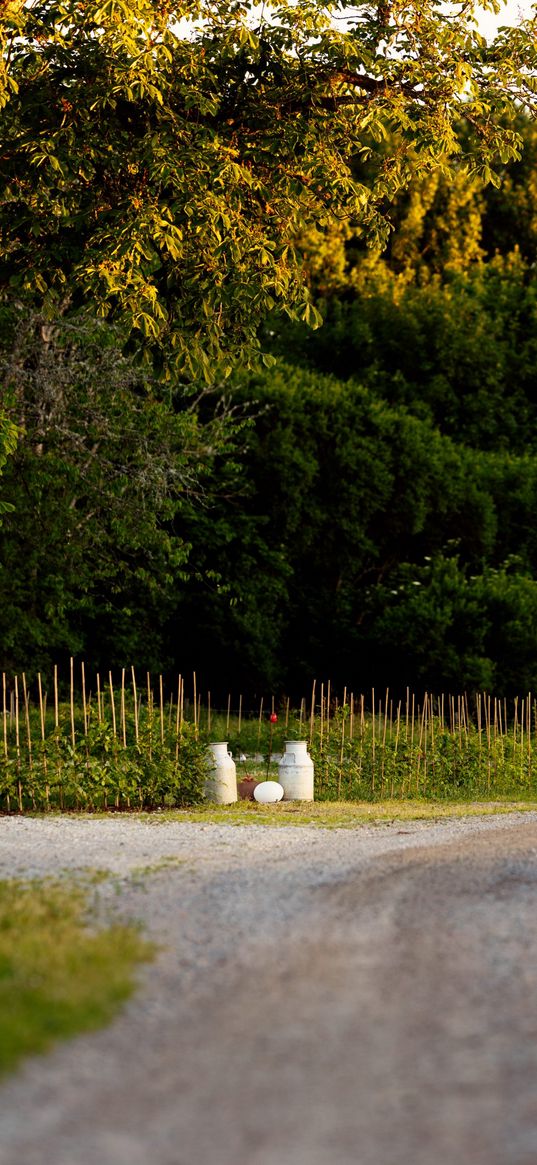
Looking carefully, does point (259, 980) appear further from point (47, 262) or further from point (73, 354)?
point (73, 354)

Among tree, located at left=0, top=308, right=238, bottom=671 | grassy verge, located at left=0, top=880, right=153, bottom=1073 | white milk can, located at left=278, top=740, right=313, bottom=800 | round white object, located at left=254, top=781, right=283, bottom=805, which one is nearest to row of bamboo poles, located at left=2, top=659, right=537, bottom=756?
white milk can, located at left=278, top=740, right=313, bottom=800

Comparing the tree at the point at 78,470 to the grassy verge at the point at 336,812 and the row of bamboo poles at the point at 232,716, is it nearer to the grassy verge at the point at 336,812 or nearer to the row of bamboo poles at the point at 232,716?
the row of bamboo poles at the point at 232,716

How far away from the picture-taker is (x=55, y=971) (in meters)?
5.09

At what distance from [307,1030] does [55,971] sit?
1.10 m

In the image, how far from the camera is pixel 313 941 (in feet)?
19.0

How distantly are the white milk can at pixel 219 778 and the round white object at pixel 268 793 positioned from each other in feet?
1.42

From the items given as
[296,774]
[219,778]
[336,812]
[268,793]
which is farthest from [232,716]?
[336,812]

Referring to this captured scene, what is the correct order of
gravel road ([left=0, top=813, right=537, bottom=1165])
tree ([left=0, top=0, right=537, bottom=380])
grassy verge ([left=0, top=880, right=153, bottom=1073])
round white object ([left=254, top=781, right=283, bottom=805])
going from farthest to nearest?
1. round white object ([left=254, top=781, right=283, bottom=805])
2. tree ([left=0, top=0, right=537, bottom=380])
3. grassy verge ([left=0, top=880, right=153, bottom=1073])
4. gravel road ([left=0, top=813, right=537, bottom=1165])

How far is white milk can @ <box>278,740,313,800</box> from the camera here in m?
14.7

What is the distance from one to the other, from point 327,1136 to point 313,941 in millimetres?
2165

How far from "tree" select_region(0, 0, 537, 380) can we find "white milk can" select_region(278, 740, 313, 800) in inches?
180

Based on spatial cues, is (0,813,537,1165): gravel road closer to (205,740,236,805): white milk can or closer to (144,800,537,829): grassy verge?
(144,800,537,829): grassy verge

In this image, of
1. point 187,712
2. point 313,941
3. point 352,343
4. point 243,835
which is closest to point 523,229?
point 352,343

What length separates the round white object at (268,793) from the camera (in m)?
14.5
